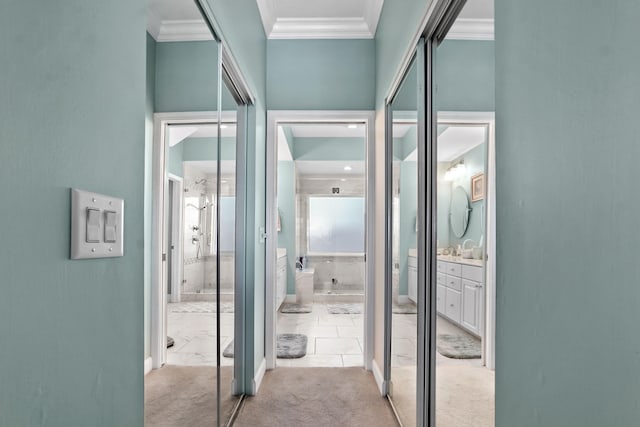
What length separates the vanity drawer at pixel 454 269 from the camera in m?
1.42

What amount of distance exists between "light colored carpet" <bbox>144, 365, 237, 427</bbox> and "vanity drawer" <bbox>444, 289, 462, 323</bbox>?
1018 mm

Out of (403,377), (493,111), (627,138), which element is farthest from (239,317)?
(627,138)

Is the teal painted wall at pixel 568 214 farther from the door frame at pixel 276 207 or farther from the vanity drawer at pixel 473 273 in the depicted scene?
the door frame at pixel 276 207

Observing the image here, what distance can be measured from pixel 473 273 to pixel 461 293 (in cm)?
15

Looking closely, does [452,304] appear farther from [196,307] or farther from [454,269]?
[196,307]

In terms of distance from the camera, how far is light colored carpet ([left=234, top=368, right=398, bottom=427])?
2.37m

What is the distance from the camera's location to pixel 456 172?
148cm

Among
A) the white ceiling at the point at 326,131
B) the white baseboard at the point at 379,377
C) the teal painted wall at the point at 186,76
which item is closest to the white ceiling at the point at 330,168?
the white ceiling at the point at 326,131

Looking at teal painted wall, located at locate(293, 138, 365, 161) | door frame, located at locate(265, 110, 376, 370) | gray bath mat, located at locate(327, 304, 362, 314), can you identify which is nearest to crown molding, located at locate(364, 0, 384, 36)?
door frame, located at locate(265, 110, 376, 370)

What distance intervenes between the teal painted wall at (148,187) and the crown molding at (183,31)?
0.14m

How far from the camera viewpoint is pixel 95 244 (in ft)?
2.44

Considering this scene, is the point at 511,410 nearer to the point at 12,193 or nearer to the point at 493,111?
the point at 493,111

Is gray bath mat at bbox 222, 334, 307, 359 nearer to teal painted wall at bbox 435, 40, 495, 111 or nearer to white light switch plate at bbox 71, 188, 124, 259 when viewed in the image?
teal painted wall at bbox 435, 40, 495, 111

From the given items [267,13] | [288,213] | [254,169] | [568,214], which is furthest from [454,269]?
[288,213]
